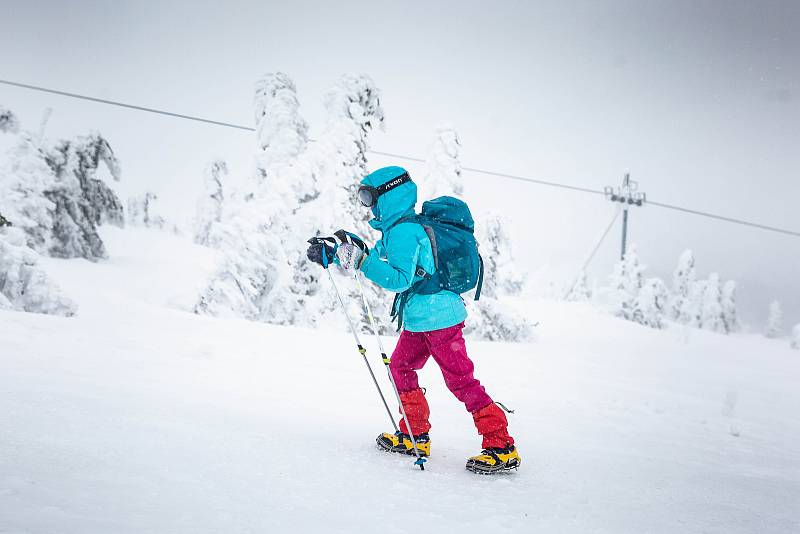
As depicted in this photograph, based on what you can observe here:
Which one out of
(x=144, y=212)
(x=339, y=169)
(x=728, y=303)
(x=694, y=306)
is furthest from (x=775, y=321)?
(x=144, y=212)

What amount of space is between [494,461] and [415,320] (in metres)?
1.13

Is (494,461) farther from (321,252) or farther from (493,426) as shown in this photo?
(321,252)

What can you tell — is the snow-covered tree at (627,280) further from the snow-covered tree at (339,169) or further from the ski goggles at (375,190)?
the ski goggles at (375,190)

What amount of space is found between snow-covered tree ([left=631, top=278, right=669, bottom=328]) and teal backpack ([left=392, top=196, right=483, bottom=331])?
140ft

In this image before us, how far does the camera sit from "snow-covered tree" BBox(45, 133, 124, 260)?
69.1 ft

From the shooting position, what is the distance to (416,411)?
3.90m

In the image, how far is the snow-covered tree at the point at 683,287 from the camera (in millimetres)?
56719

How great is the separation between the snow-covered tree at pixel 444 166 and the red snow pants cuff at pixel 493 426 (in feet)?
49.4

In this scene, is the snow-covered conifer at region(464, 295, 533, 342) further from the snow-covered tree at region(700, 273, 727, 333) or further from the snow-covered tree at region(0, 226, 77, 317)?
the snow-covered tree at region(700, 273, 727, 333)

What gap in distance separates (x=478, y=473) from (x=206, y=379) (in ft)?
11.5

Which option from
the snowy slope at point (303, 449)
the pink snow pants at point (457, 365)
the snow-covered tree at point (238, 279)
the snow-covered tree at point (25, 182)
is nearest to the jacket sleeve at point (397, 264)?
the pink snow pants at point (457, 365)

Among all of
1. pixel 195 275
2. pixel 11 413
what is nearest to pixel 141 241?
pixel 195 275

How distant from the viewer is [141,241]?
1307 inches

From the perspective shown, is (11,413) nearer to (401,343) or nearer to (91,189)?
(401,343)
